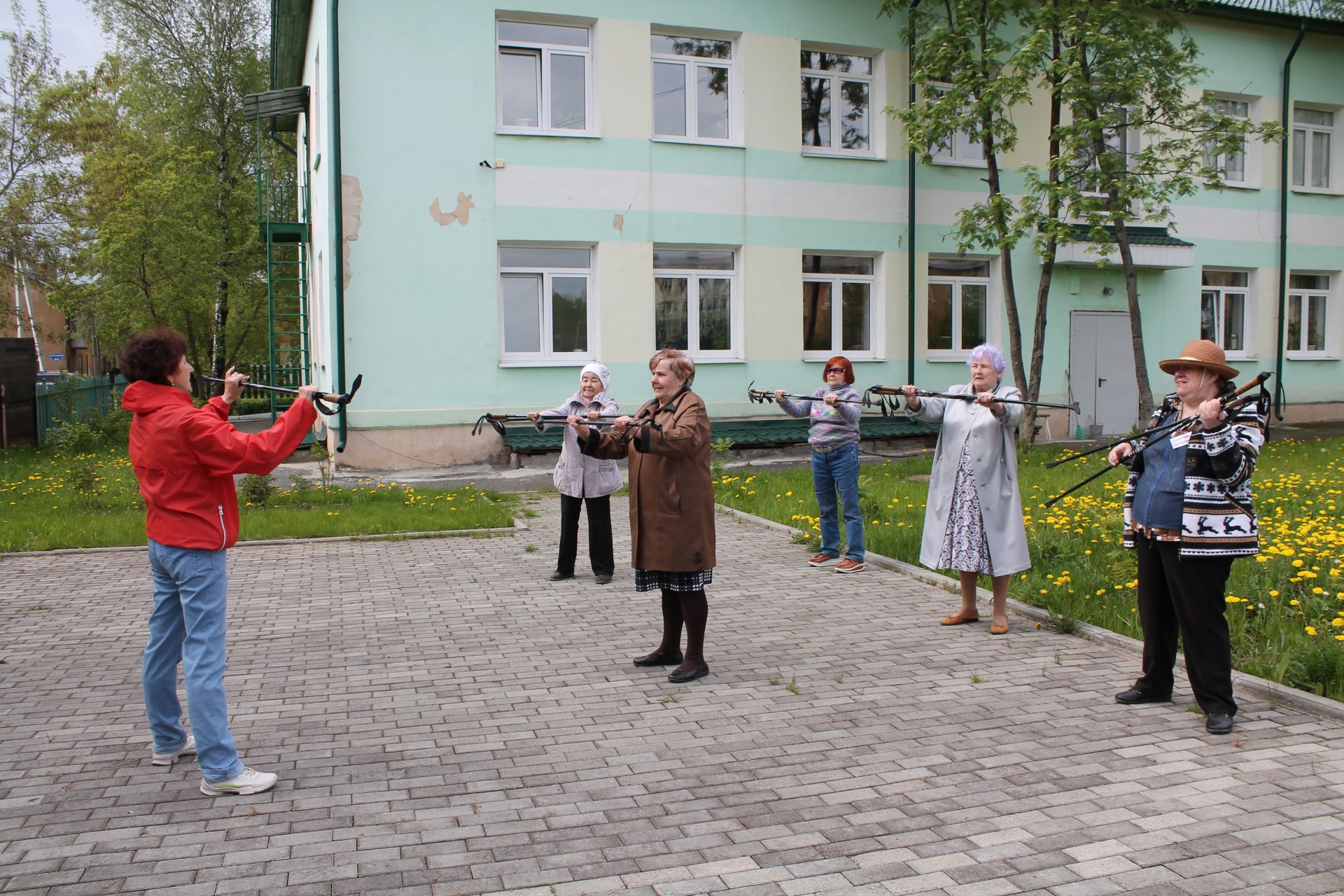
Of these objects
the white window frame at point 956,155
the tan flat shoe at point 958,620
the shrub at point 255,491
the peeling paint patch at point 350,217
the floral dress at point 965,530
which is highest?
the white window frame at point 956,155

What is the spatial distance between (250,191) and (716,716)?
3483 centimetres

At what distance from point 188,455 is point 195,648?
32.1 inches

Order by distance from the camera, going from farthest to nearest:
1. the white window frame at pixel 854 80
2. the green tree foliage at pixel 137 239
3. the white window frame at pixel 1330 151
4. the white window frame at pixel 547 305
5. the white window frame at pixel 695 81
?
the green tree foliage at pixel 137 239 < the white window frame at pixel 1330 151 < the white window frame at pixel 854 80 < the white window frame at pixel 695 81 < the white window frame at pixel 547 305

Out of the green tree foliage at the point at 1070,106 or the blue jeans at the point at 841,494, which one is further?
the green tree foliage at the point at 1070,106

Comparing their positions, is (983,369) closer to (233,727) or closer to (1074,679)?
(1074,679)

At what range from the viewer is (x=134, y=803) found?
14.4 ft

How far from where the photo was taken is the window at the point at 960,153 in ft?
63.1

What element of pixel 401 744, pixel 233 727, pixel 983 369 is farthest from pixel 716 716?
pixel 983 369

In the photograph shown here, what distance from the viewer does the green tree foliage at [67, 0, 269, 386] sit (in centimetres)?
2869

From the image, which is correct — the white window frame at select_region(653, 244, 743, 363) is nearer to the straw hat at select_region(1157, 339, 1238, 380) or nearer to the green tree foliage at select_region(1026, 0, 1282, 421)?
the green tree foliage at select_region(1026, 0, 1282, 421)

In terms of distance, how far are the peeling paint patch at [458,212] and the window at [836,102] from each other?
5864 millimetres

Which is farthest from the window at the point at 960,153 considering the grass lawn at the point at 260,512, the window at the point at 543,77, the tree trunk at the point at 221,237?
the tree trunk at the point at 221,237

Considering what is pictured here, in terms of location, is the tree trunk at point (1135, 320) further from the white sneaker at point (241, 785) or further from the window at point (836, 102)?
the white sneaker at point (241, 785)

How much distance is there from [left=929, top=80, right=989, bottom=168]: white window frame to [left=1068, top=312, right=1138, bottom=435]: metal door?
3.44 m
